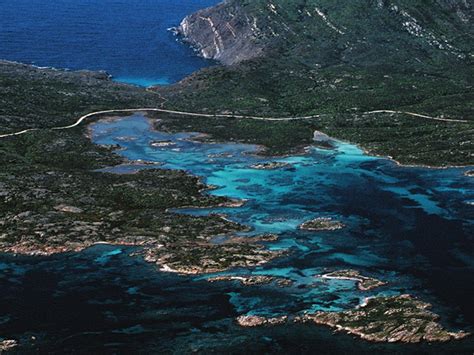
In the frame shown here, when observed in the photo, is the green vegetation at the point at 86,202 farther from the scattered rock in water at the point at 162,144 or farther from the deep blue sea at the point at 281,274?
the scattered rock in water at the point at 162,144

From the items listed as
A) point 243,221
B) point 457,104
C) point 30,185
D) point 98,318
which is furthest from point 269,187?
point 457,104

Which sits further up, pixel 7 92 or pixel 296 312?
pixel 7 92

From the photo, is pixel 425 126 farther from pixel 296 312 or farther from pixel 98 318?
pixel 98 318

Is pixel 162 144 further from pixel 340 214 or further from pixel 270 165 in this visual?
pixel 340 214

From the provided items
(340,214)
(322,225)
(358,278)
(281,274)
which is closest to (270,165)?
(340,214)

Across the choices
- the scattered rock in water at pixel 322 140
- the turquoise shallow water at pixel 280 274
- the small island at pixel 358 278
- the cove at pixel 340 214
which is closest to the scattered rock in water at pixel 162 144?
the cove at pixel 340 214

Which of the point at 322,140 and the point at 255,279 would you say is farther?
the point at 322,140
